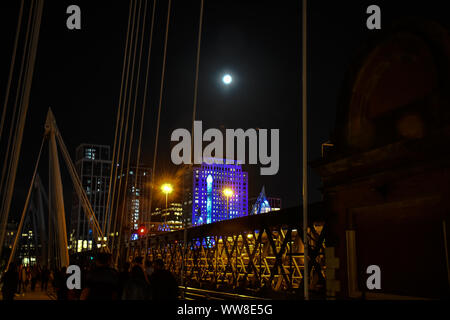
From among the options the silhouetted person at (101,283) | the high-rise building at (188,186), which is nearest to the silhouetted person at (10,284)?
the silhouetted person at (101,283)

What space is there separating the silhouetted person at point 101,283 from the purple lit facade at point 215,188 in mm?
166833

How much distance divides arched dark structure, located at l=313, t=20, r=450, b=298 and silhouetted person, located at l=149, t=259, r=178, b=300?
17.4 feet

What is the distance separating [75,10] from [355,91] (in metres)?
10.7

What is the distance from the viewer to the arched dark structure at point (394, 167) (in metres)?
11.4

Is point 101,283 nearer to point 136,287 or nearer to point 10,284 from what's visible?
point 136,287

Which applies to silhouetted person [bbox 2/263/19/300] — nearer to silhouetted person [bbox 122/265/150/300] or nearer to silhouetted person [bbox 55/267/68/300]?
silhouetted person [bbox 55/267/68/300]

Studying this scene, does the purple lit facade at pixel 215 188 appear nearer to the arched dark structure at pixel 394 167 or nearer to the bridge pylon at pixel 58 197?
the bridge pylon at pixel 58 197

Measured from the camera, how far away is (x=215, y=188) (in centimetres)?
19000

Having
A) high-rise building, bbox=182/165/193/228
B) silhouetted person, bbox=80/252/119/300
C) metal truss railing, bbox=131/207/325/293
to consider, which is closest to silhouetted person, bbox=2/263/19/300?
silhouetted person, bbox=80/252/119/300

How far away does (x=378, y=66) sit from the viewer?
45.1ft

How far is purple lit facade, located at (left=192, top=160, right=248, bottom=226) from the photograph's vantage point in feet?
602

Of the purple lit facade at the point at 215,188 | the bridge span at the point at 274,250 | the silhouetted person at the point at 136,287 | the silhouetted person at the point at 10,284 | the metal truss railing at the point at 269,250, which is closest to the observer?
the silhouetted person at the point at 136,287
